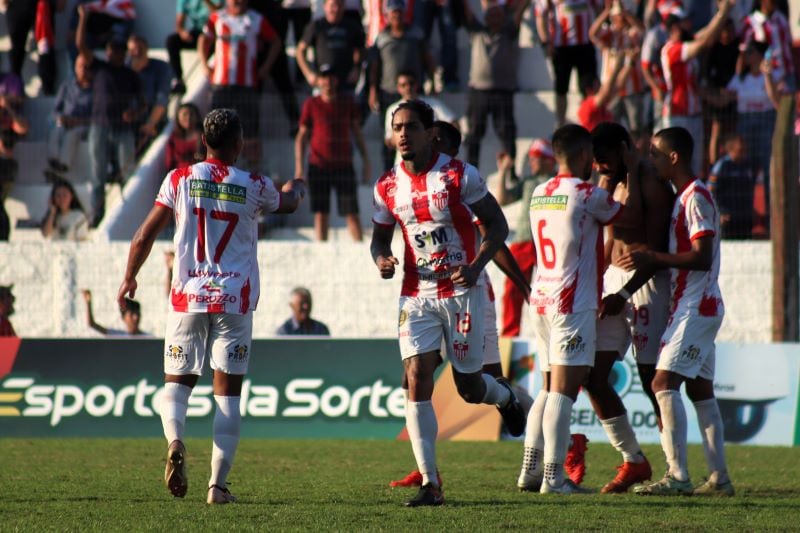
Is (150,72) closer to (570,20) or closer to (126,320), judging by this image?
(126,320)

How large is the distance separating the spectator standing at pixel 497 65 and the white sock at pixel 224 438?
957 centimetres

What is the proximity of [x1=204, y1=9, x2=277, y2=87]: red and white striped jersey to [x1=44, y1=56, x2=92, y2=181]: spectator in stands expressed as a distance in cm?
185

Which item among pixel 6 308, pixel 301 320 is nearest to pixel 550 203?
pixel 301 320

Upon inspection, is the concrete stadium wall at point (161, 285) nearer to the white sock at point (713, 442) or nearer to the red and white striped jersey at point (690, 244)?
the white sock at point (713, 442)

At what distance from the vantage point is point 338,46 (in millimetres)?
17453

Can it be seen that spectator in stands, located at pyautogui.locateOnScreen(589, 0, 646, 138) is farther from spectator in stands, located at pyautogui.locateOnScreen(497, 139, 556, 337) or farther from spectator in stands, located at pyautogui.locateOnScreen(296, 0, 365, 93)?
spectator in stands, located at pyautogui.locateOnScreen(296, 0, 365, 93)

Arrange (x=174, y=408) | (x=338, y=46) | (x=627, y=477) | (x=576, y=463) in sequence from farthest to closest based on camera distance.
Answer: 1. (x=338, y=46)
2. (x=576, y=463)
3. (x=627, y=477)
4. (x=174, y=408)

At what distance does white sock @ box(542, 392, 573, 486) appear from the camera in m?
8.02

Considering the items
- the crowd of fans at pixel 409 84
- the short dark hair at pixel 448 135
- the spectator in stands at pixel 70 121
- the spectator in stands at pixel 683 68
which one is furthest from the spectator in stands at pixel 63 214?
the short dark hair at pixel 448 135

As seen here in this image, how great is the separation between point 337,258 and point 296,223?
1.96 m

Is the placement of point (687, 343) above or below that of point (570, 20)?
below

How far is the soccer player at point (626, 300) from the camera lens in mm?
8422

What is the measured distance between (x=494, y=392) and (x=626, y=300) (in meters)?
1.06

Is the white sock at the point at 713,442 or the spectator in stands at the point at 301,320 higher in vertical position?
the spectator in stands at the point at 301,320
